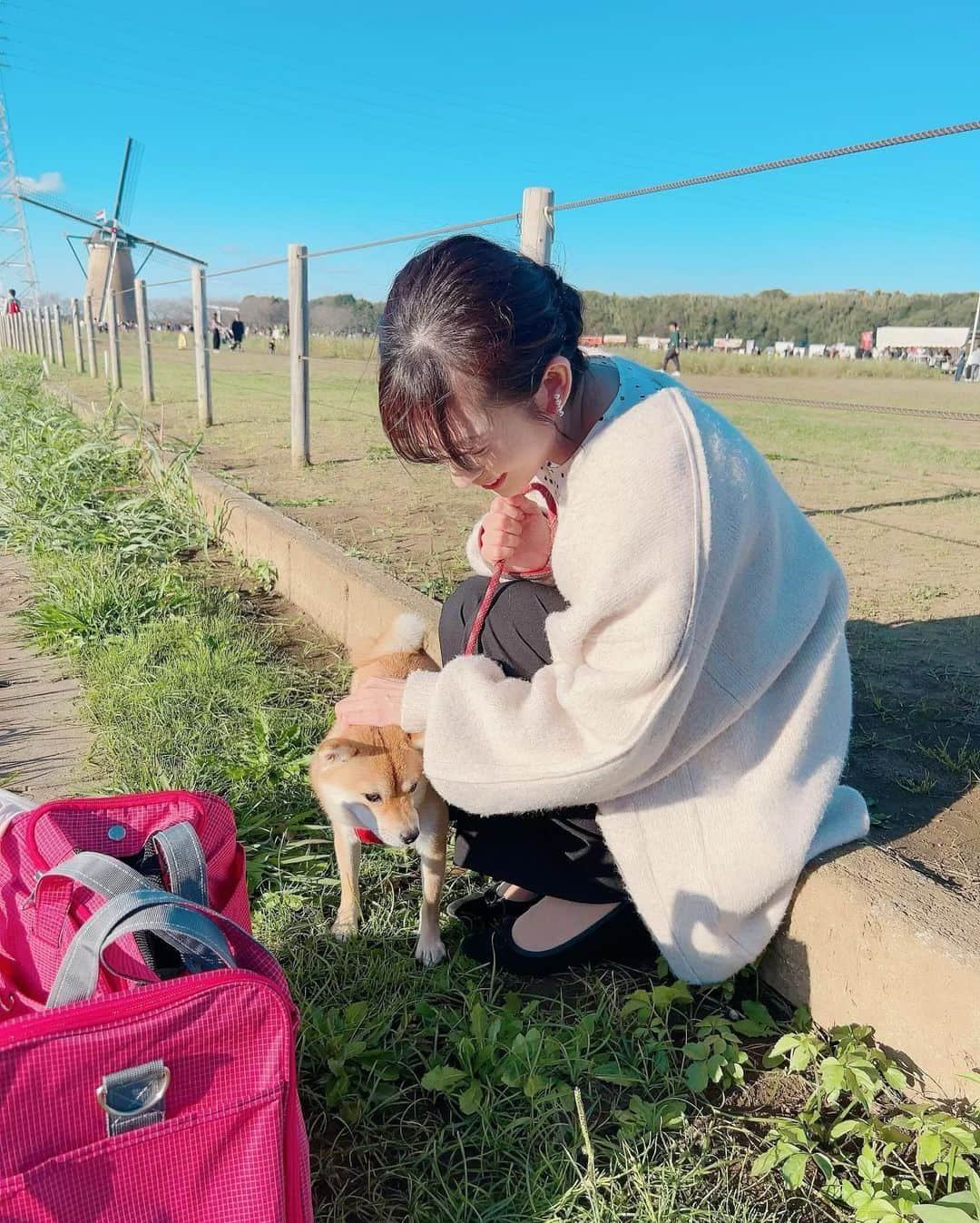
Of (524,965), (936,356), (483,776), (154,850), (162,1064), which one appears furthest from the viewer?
(936,356)

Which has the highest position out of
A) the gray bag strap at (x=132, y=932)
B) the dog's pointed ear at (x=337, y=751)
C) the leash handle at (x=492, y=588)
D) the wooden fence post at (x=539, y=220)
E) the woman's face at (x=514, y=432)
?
the wooden fence post at (x=539, y=220)

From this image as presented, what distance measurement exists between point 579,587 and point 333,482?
15.6 ft

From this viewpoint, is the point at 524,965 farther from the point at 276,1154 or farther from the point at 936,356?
the point at 936,356

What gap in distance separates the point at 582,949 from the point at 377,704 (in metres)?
0.66

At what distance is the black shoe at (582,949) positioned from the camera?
5.91 feet

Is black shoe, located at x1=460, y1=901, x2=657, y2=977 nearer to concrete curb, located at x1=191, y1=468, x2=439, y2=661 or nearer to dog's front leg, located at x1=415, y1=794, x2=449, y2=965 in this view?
dog's front leg, located at x1=415, y1=794, x2=449, y2=965

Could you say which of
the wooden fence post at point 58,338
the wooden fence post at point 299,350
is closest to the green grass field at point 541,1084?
the wooden fence post at point 299,350

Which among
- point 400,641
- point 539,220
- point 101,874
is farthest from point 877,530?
point 101,874

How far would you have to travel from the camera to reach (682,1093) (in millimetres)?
1523

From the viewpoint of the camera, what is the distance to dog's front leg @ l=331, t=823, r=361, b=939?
1931mm

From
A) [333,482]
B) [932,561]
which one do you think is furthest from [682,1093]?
[333,482]

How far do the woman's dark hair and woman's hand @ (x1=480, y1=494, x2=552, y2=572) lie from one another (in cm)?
45

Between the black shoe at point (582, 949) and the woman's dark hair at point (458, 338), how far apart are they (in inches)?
39.5

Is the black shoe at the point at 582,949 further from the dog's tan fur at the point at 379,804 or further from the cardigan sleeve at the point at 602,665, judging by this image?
the cardigan sleeve at the point at 602,665
